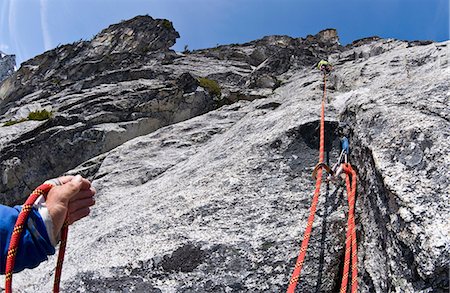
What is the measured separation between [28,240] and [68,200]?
310mm

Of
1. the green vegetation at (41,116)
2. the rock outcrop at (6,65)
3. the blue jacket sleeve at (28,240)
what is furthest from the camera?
the rock outcrop at (6,65)

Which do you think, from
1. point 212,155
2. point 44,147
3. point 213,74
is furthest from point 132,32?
point 212,155

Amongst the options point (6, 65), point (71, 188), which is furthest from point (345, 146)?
point (6, 65)

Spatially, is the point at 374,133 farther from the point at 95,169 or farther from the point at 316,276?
the point at 95,169

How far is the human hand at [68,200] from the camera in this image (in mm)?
2039

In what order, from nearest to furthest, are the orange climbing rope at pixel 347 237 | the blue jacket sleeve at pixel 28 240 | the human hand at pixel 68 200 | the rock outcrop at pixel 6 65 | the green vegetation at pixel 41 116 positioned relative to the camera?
the blue jacket sleeve at pixel 28 240 < the human hand at pixel 68 200 < the orange climbing rope at pixel 347 237 < the green vegetation at pixel 41 116 < the rock outcrop at pixel 6 65

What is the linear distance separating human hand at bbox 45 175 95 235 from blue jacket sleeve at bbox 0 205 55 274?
8cm

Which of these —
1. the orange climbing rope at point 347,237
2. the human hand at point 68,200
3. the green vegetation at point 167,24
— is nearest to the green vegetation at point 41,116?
the orange climbing rope at point 347,237

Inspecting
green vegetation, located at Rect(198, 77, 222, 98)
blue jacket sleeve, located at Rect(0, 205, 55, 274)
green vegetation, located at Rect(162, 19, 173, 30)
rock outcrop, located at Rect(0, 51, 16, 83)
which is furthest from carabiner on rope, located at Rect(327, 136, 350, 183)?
rock outcrop, located at Rect(0, 51, 16, 83)

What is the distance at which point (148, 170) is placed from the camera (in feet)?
24.6

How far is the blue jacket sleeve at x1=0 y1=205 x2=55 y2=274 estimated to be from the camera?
1.89 meters

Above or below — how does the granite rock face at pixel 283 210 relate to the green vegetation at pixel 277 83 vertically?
below

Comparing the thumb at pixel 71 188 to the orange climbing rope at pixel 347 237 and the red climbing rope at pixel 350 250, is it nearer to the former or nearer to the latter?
the orange climbing rope at pixel 347 237

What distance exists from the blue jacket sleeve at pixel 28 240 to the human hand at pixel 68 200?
8 centimetres
